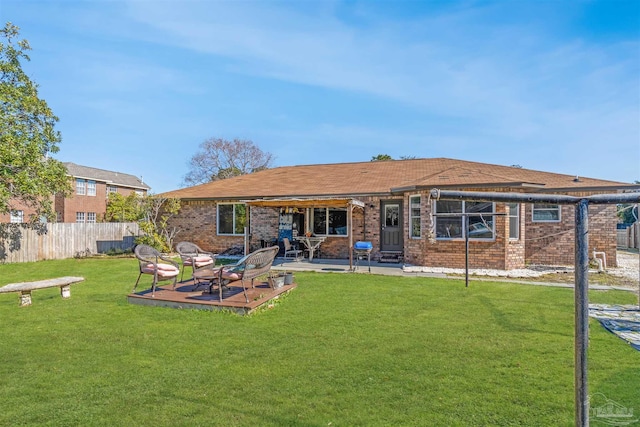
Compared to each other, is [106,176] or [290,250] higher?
[106,176]

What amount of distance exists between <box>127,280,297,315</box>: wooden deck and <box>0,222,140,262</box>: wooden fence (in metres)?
11.0

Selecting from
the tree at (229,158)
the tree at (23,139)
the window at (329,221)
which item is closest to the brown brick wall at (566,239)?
the window at (329,221)

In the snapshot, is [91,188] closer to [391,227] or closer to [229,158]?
[229,158]

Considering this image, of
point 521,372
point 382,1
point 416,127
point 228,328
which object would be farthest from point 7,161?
point 416,127

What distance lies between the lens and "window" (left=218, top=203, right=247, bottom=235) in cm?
1677

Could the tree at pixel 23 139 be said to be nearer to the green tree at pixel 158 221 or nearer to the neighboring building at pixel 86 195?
the green tree at pixel 158 221

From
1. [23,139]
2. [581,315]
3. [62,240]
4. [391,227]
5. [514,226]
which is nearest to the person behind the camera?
[581,315]

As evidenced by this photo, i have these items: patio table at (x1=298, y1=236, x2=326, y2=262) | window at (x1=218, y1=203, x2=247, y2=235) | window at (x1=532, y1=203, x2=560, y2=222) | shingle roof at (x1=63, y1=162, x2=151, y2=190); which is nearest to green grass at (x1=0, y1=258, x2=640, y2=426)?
patio table at (x1=298, y1=236, x2=326, y2=262)

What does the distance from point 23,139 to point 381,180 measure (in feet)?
50.1

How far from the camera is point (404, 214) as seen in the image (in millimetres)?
13312

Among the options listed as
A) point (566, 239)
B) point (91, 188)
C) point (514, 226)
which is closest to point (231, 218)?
point (514, 226)

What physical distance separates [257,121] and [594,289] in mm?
25480

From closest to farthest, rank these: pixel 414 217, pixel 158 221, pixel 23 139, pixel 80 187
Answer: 1. pixel 414 217
2. pixel 23 139
3. pixel 158 221
4. pixel 80 187

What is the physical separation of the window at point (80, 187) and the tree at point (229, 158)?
14200 millimetres
